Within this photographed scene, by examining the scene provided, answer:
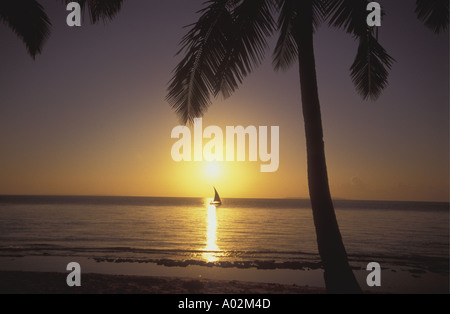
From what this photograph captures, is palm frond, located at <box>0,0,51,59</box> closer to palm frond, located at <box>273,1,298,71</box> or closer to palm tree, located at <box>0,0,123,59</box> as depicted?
palm tree, located at <box>0,0,123,59</box>

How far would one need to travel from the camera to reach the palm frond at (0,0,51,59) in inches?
403

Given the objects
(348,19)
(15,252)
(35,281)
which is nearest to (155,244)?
(15,252)

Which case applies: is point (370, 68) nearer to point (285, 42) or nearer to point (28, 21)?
point (285, 42)

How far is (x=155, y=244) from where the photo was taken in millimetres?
24312

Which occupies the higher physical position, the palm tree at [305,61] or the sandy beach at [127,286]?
the palm tree at [305,61]

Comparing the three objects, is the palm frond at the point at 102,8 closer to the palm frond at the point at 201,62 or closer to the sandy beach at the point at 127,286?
the palm frond at the point at 201,62

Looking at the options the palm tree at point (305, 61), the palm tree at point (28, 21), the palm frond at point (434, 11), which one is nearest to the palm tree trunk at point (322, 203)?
the palm tree at point (305, 61)

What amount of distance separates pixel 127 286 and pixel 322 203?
5920 mm

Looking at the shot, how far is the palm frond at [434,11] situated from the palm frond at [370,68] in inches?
40.8

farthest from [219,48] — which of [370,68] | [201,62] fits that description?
[370,68]

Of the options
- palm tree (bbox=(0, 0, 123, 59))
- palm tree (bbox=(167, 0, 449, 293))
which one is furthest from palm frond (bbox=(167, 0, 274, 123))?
palm tree (bbox=(0, 0, 123, 59))

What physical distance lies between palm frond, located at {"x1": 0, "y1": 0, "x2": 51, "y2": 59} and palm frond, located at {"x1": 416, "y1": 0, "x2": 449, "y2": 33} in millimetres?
9740

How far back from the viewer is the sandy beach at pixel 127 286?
9.29 metres

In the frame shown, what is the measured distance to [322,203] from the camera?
24.7ft
